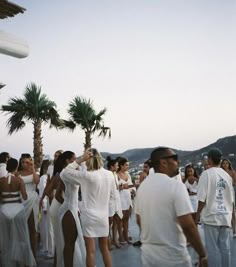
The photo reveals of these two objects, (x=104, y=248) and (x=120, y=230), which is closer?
(x=104, y=248)

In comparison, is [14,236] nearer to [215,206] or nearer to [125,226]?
[125,226]

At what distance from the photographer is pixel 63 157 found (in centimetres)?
610

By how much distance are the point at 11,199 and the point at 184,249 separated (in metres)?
3.92

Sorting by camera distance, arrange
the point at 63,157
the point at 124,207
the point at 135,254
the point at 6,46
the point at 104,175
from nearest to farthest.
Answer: the point at 6,46
the point at 104,175
the point at 63,157
the point at 135,254
the point at 124,207

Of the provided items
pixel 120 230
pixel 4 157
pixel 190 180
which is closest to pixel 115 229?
pixel 120 230

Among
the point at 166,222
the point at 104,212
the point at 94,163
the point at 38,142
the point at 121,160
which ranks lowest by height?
the point at 104,212

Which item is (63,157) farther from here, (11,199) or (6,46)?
(6,46)

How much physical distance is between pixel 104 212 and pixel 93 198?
279 mm

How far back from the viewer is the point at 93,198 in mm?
5613

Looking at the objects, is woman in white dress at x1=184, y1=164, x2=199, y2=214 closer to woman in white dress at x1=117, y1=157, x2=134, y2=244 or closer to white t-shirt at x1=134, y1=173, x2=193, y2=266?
woman in white dress at x1=117, y1=157, x2=134, y2=244

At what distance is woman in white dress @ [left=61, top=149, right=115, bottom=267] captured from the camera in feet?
18.1

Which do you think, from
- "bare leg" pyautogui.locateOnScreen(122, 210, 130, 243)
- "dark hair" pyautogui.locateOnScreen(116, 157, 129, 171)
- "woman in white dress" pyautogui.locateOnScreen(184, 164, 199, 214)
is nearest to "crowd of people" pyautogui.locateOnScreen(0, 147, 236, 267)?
"bare leg" pyautogui.locateOnScreen(122, 210, 130, 243)

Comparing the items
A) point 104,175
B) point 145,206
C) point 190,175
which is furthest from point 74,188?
point 190,175

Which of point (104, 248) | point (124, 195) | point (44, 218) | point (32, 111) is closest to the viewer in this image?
point (104, 248)
